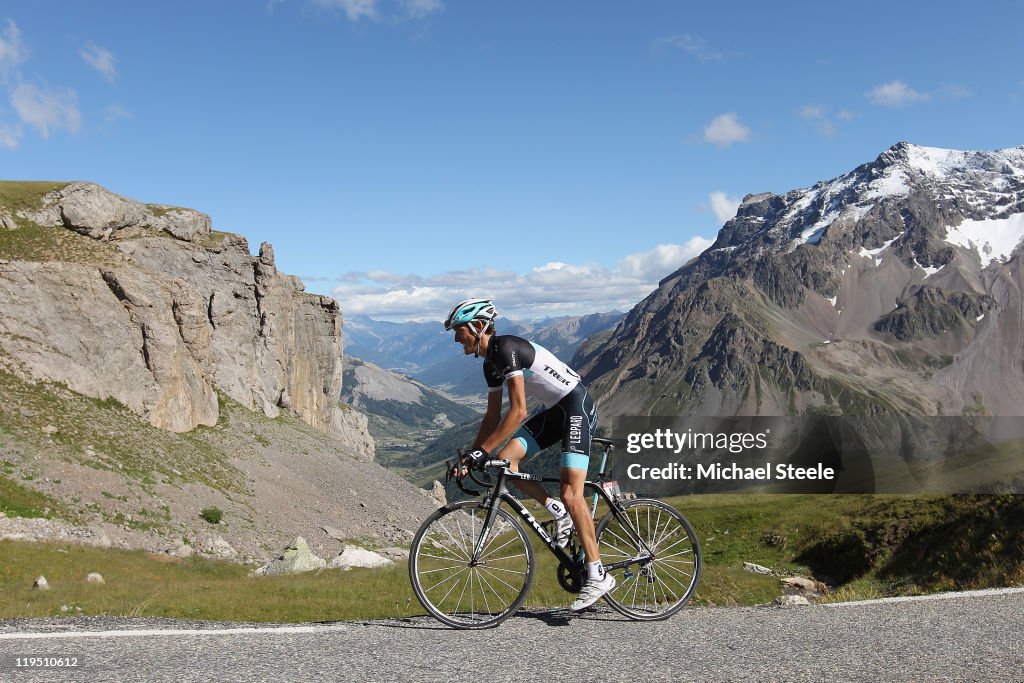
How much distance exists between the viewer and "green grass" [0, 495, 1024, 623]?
14.7 metres

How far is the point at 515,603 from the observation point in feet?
33.0

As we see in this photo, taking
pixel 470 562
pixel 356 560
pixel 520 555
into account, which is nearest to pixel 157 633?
pixel 470 562

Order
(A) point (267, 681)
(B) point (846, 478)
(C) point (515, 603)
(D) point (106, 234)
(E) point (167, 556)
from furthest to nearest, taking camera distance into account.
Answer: (B) point (846, 478) < (D) point (106, 234) < (E) point (167, 556) < (C) point (515, 603) < (A) point (267, 681)

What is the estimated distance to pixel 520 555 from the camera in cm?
1043

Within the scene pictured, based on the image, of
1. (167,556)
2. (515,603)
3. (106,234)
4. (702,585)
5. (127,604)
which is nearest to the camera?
(515,603)

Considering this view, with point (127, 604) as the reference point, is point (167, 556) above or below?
below

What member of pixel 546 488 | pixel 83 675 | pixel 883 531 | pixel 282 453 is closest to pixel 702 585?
pixel 546 488

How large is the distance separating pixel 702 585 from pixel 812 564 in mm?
15486

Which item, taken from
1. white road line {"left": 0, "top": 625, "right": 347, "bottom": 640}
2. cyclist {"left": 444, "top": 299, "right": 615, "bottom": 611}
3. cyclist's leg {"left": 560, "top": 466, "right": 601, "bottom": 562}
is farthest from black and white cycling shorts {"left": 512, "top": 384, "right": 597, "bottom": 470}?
white road line {"left": 0, "top": 625, "right": 347, "bottom": 640}

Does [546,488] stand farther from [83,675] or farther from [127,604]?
[127,604]

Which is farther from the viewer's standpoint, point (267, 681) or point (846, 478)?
point (846, 478)

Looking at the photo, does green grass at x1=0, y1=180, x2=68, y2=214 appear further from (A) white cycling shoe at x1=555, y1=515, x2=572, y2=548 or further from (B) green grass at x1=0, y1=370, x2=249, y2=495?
(A) white cycling shoe at x1=555, y1=515, x2=572, y2=548

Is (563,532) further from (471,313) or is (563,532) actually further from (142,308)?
(142,308)

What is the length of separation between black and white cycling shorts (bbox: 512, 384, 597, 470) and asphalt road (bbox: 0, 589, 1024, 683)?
2.39 metres
